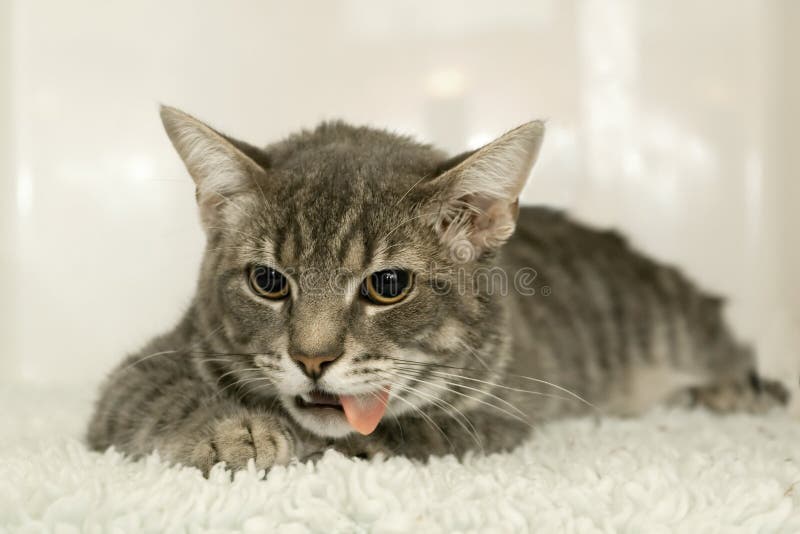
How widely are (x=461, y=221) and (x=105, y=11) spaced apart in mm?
1743

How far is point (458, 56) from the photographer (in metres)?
2.66

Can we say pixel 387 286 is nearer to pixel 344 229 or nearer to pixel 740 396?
pixel 344 229

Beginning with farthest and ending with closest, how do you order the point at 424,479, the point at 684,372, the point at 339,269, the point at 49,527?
the point at 684,372
the point at 339,269
the point at 424,479
the point at 49,527

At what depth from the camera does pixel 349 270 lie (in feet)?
4.33

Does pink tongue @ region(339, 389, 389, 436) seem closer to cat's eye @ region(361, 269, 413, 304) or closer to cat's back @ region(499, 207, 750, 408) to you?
cat's eye @ region(361, 269, 413, 304)

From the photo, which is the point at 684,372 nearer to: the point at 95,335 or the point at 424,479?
the point at 424,479

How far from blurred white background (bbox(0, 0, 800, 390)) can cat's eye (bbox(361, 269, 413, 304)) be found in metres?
1.27

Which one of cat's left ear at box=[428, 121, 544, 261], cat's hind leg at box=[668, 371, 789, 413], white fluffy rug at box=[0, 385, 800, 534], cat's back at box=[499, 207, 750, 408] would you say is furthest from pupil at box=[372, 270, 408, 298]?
cat's hind leg at box=[668, 371, 789, 413]

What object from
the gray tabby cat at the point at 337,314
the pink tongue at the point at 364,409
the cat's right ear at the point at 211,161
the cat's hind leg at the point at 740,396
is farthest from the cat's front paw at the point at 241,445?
the cat's hind leg at the point at 740,396

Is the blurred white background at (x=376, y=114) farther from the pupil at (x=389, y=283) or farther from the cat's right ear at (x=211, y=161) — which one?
the pupil at (x=389, y=283)

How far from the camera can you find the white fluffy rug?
3.43 feet

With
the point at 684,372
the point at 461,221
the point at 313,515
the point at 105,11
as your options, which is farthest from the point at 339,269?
the point at 105,11

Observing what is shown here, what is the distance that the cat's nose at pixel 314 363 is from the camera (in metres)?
1.22

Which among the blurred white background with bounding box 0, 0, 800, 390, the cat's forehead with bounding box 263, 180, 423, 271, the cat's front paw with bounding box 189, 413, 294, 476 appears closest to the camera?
the cat's front paw with bounding box 189, 413, 294, 476
